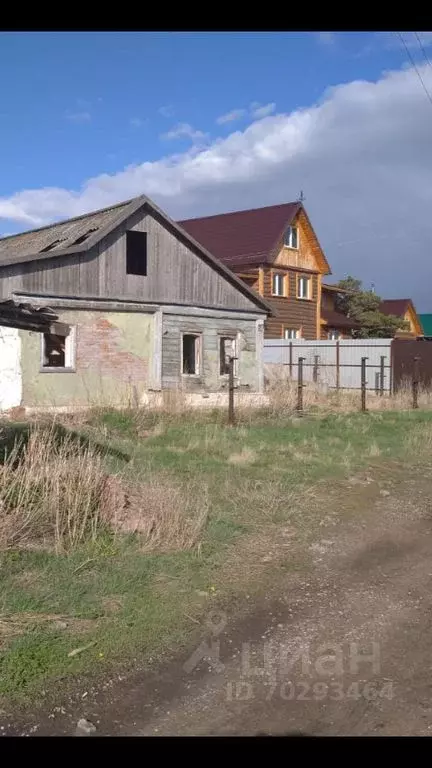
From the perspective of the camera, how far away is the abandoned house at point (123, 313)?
16359 mm

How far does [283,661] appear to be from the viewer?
4.16 metres

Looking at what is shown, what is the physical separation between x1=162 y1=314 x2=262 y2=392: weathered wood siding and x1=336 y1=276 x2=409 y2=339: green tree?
17.0 metres

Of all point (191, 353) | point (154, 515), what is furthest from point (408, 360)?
point (154, 515)

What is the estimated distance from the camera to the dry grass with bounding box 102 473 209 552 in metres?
6.29

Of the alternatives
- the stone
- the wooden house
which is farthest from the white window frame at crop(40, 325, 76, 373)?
the wooden house

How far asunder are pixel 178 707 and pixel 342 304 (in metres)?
36.6

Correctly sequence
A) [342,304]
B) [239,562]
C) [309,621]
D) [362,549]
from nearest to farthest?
[309,621] < [239,562] < [362,549] < [342,304]

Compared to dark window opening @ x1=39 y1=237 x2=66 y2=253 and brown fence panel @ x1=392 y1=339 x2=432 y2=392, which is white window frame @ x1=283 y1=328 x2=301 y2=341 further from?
dark window opening @ x1=39 y1=237 x2=66 y2=253

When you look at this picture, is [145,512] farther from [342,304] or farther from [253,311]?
[342,304]

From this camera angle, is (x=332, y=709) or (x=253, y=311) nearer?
(x=332, y=709)

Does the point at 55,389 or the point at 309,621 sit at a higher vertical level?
the point at 55,389

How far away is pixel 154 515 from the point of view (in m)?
6.54
